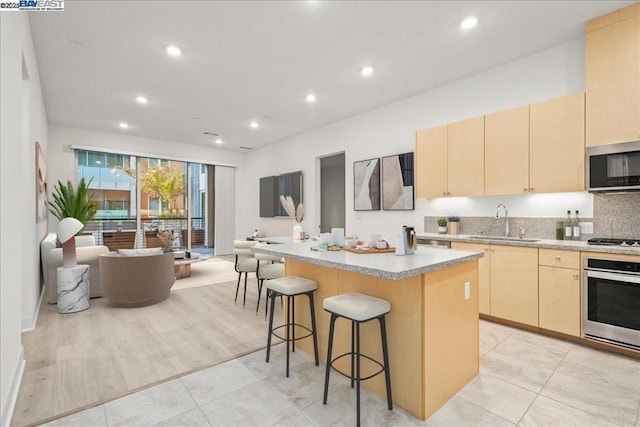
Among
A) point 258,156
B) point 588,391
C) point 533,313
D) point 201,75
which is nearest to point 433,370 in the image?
point 588,391

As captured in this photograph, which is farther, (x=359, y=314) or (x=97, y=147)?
(x=97, y=147)

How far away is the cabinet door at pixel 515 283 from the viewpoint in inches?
119

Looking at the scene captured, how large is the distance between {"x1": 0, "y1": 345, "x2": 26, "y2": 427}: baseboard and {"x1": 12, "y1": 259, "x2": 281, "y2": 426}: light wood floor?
0.11 ft

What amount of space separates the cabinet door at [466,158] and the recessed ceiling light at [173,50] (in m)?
3.31

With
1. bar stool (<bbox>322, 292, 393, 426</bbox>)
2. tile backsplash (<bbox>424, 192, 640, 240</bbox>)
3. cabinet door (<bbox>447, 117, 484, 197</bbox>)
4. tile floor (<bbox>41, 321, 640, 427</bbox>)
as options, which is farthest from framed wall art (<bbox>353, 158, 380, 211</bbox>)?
bar stool (<bbox>322, 292, 393, 426</bbox>)

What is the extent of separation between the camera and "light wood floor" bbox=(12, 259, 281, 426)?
2.13 meters

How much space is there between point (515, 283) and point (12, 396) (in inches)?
165

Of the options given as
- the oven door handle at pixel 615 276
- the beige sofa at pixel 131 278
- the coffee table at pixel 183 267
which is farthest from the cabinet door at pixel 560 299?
the coffee table at pixel 183 267

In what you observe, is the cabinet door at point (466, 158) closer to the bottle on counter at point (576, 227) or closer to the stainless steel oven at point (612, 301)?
the bottle on counter at point (576, 227)

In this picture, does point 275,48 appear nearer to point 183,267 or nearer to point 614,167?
point 614,167

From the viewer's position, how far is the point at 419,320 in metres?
1.85

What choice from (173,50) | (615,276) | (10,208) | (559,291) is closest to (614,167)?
(615,276)

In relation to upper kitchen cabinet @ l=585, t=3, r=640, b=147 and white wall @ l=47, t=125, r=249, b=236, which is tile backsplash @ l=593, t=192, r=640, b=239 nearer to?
upper kitchen cabinet @ l=585, t=3, r=640, b=147

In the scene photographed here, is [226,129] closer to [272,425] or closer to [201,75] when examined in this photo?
[201,75]
